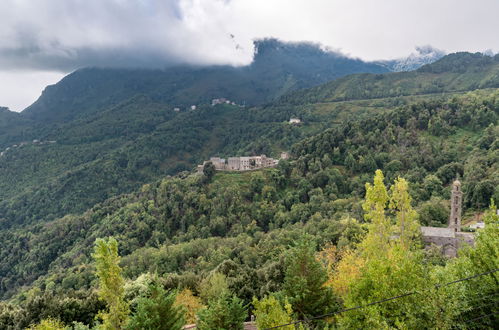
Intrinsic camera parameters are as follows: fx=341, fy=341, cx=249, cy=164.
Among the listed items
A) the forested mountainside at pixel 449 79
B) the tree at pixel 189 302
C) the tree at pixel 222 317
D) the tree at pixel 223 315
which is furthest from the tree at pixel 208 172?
the forested mountainside at pixel 449 79

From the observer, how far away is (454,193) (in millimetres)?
49688

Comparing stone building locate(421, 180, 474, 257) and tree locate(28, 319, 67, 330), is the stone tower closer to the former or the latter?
stone building locate(421, 180, 474, 257)

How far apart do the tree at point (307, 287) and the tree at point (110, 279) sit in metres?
10.9

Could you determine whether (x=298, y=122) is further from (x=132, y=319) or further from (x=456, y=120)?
(x=132, y=319)

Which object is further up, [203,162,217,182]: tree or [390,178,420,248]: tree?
[390,178,420,248]: tree

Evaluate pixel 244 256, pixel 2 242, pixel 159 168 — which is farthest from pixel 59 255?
pixel 159 168

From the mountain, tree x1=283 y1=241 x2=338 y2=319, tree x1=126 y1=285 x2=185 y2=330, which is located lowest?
the mountain

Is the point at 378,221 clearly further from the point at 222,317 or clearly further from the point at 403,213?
the point at 222,317

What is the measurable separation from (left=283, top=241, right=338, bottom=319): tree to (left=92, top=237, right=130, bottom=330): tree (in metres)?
10.9

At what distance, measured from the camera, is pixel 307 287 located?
22.8 metres

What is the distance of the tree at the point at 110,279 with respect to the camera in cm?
1995

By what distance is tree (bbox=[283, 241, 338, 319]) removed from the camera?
2284 cm

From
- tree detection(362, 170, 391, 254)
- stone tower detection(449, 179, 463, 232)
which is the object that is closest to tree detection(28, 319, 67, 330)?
tree detection(362, 170, 391, 254)

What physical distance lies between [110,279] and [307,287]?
1249 centimetres
